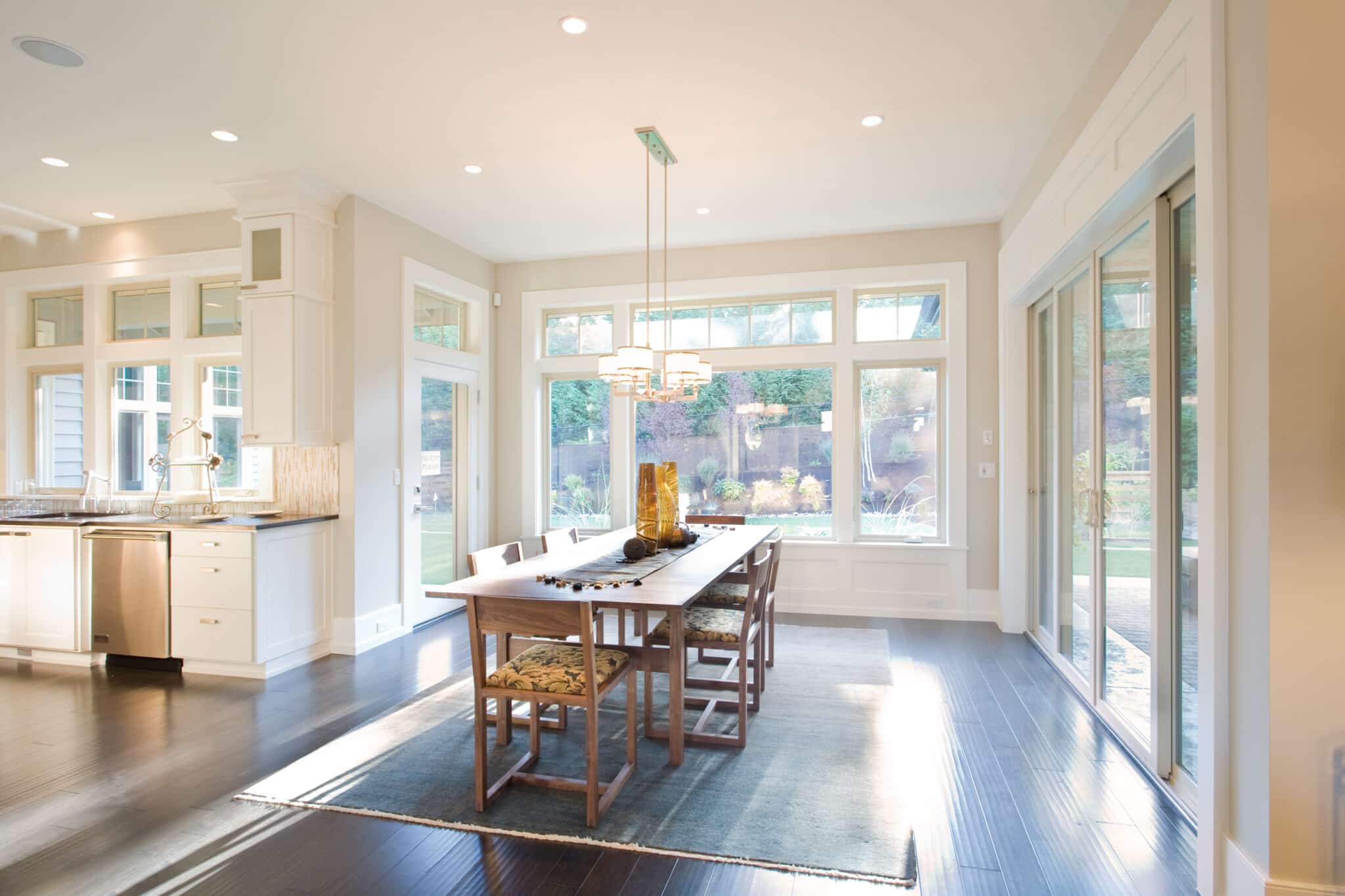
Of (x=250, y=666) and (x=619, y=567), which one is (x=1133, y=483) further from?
(x=250, y=666)

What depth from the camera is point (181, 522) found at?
4195 millimetres

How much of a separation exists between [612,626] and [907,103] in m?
3.76

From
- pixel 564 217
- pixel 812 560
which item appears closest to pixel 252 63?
pixel 564 217

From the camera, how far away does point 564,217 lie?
5.09m

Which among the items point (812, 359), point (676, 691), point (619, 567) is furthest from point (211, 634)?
point (812, 359)

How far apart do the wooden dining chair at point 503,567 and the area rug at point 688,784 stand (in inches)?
2.3

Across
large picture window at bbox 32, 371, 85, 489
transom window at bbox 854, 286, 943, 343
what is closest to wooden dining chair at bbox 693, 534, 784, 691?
transom window at bbox 854, 286, 943, 343

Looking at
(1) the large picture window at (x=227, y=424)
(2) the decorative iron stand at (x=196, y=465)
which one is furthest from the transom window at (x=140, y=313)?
(2) the decorative iron stand at (x=196, y=465)

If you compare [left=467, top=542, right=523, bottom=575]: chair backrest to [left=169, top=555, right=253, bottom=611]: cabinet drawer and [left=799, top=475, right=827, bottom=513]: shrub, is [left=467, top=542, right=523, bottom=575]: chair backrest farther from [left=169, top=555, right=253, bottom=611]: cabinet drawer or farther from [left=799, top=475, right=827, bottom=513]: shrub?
[left=799, top=475, right=827, bottom=513]: shrub

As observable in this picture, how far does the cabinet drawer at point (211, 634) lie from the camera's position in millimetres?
4035

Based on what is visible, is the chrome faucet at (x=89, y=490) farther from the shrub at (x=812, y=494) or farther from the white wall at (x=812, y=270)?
the shrub at (x=812, y=494)

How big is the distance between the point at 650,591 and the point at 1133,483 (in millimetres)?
2117

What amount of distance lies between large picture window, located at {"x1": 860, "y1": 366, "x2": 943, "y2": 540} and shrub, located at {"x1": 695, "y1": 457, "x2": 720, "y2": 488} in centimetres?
120

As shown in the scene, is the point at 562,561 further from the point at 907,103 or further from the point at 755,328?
the point at 755,328
